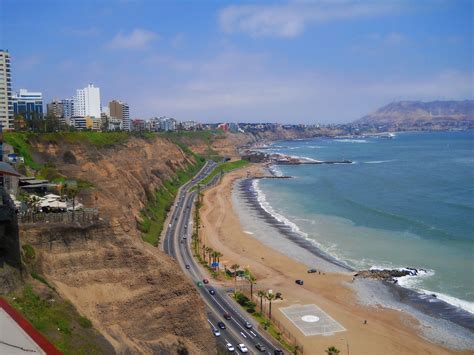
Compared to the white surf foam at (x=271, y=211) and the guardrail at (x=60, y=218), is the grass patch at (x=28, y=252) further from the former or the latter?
the white surf foam at (x=271, y=211)

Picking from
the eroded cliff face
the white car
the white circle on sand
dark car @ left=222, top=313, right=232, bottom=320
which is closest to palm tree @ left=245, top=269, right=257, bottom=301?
dark car @ left=222, top=313, right=232, bottom=320

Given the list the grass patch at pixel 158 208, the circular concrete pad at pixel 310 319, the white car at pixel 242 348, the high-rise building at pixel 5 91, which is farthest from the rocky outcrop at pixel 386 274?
the high-rise building at pixel 5 91

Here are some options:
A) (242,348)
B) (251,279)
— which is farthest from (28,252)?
(251,279)

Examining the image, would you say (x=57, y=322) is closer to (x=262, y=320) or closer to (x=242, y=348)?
(x=242, y=348)

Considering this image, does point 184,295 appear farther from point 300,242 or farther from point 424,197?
point 424,197

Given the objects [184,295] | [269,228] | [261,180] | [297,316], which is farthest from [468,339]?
[261,180]

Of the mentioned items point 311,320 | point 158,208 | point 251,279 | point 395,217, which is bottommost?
point 311,320

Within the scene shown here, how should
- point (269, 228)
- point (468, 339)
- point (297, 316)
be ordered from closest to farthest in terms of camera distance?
1. point (468, 339)
2. point (297, 316)
3. point (269, 228)

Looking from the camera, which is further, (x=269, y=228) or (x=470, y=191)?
(x=470, y=191)
